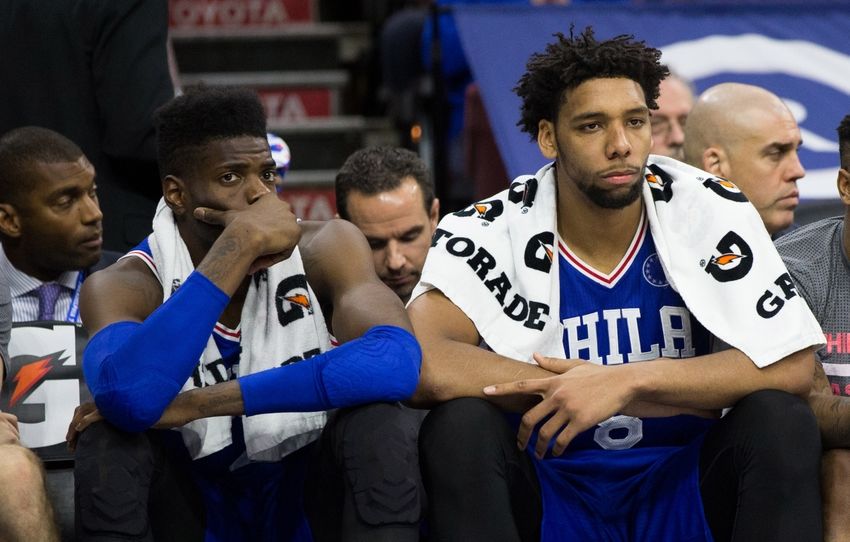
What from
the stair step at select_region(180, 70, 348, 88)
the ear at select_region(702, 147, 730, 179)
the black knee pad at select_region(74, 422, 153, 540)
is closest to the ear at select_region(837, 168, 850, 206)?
the ear at select_region(702, 147, 730, 179)

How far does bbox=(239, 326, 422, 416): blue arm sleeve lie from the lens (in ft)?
7.89

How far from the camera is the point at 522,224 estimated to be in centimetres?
277

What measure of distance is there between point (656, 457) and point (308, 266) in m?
0.87

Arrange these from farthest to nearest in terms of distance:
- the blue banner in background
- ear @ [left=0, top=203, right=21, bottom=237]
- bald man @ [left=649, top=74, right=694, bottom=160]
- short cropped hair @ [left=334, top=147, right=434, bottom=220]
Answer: the blue banner in background
bald man @ [left=649, top=74, right=694, bottom=160]
short cropped hair @ [left=334, top=147, right=434, bottom=220]
ear @ [left=0, top=203, right=21, bottom=237]

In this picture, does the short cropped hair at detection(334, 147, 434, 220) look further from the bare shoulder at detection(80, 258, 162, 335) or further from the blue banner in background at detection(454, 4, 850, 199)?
the blue banner in background at detection(454, 4, 850, 199)

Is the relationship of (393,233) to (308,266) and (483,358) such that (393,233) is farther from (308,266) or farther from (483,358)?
(483,358)

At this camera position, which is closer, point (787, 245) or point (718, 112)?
point (787, 245)

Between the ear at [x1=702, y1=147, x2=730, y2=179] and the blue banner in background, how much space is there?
93 cm

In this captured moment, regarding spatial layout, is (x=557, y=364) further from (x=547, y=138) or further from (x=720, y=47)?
(x=720, y=47)

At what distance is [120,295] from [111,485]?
0.49 m

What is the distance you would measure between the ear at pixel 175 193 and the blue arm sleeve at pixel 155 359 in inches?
14.3

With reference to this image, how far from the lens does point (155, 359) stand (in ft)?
7.76

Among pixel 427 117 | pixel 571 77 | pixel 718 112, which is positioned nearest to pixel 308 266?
pixel 571 77

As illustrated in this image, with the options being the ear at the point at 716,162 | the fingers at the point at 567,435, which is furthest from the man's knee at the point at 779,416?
the ear at the point at 716,162
